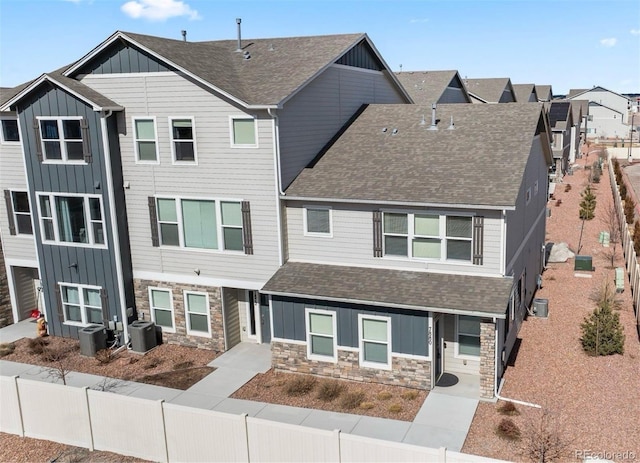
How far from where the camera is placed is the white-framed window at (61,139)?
19.6 meters

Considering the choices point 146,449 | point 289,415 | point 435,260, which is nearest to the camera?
point 146,449

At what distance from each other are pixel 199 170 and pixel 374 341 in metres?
7.94

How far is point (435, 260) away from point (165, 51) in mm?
10916

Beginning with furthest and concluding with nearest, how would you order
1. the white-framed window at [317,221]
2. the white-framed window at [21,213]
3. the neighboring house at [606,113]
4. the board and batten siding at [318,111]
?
1. the neighboring house at [606,113]
2. the white-framed window at [21,213]
3. the board and batten siding at [318,111]
4. the white-framed window at [317,221]

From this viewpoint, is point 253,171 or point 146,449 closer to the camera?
point 146,449

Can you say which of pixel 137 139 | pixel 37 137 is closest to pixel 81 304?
pixel 37 137

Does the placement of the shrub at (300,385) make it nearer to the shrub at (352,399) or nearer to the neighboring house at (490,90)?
the shrub at (352,399)

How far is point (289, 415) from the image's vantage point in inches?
598

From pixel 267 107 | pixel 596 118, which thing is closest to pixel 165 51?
pixel 267 107

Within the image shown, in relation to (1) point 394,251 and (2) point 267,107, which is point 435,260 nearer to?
(1) point 394,251

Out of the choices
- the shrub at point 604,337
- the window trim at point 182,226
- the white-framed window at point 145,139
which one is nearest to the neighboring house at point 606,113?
the shrub at point 604,337

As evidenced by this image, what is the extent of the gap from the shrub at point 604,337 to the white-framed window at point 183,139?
45.5 feet

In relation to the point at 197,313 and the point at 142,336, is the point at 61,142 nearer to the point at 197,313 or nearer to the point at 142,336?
the point at 142,336

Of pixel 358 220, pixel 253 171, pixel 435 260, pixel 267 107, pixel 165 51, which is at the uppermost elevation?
pixel 165 51
